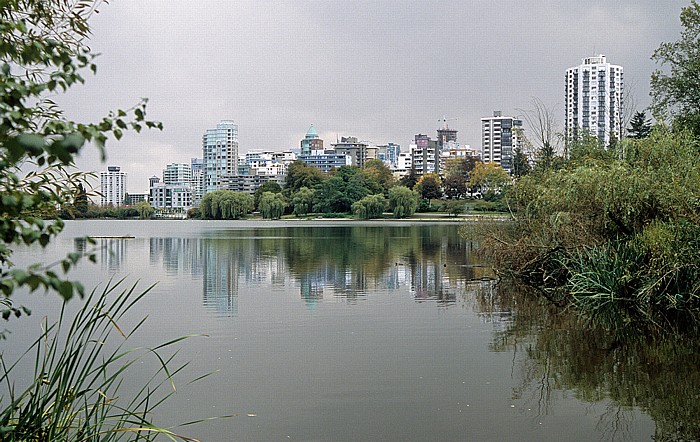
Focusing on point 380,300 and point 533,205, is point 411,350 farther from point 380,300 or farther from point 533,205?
point 533,205

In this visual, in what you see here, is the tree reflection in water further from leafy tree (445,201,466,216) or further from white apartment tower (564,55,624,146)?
white apartment tower (564,55,624,146)

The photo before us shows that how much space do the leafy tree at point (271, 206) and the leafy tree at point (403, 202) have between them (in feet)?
52.2

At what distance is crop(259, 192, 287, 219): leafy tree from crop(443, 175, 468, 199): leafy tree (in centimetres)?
2455

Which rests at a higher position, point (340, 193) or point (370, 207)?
point (340, 193)

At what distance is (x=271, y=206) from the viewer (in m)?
94.5

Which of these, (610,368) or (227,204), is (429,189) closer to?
(227,204)

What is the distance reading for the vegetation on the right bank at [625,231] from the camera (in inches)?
537

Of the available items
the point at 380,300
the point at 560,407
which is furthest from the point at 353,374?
the point at 380,300

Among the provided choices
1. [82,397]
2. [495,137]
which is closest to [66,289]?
[82,397]

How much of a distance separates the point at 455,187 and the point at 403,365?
313ft

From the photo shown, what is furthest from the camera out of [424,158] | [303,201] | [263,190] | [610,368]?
[424,158]

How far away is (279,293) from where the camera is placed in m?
18.0

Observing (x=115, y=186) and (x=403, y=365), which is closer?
(x=403, y=365)

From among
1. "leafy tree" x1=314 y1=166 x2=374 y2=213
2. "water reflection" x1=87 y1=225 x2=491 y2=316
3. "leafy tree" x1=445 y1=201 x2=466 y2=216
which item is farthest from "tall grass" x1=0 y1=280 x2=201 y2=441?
"leafy tree" x1=314 y1=166 x2=374 y2=213
